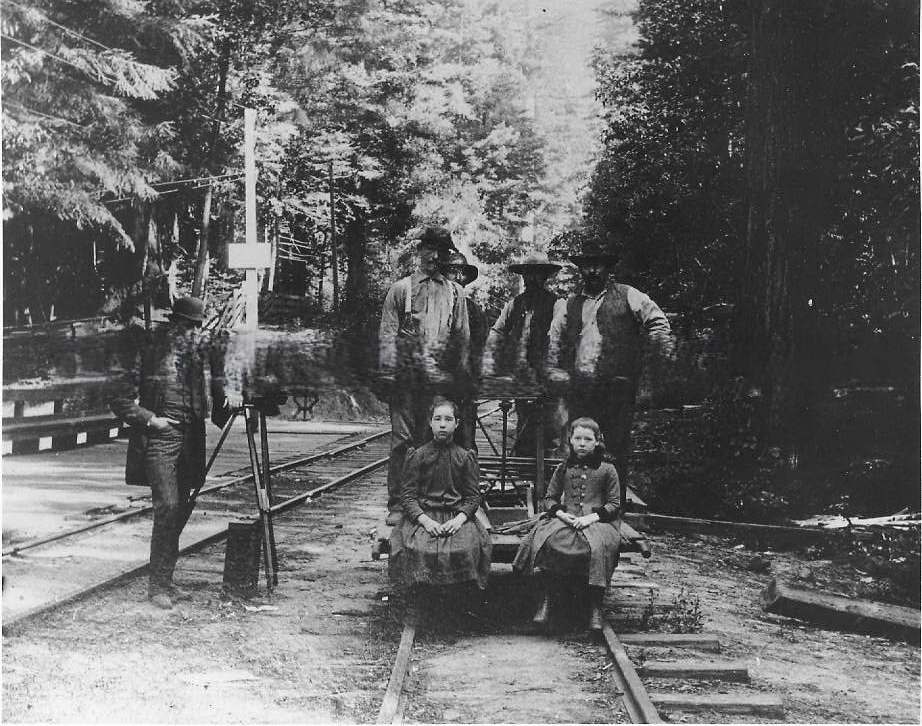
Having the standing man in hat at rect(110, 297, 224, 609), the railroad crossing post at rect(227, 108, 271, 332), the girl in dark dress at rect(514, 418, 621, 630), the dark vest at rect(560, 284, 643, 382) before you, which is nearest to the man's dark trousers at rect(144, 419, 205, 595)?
the standing man in hat at rect(110, 297, 224, 609)

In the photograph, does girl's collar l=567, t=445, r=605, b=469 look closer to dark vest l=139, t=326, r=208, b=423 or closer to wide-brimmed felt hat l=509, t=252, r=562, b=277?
wide-brimmed felt hat l=509, t=252, r=562, b=277

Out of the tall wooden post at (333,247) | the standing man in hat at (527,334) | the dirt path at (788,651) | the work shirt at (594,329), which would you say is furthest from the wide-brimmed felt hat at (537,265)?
the dirt path at (788,651)

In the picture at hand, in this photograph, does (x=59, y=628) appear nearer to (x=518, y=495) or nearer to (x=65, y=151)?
(x=65, y=151)

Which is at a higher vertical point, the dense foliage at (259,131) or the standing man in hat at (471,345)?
the dense foliage at (259,131)

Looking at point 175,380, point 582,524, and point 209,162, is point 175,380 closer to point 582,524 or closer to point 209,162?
point 209,162

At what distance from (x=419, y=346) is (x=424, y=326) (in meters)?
0.11

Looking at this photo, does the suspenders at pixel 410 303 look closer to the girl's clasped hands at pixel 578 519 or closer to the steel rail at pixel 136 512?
the steel rail at pixel 136 512

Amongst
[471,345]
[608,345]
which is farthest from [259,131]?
[608,345]

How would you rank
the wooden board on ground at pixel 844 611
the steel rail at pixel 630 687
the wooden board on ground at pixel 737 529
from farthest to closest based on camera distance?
the wooden board on ground at pixel 737 529 → the wooden board on ground at pixel 844 611 → the steel rail at pixel 630 687

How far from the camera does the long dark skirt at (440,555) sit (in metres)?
3.90

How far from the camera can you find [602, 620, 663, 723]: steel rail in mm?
3143

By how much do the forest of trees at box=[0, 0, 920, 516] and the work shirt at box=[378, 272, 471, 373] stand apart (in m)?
0.17

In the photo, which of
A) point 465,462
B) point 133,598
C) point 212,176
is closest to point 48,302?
point 212,176

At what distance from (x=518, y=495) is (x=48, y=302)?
315 cm
